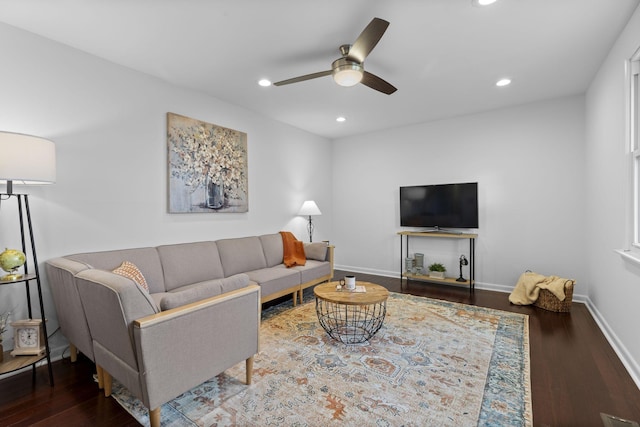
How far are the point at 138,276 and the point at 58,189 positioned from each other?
100cm

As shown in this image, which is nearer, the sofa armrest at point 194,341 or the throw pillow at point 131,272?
the sofa armrest at point 194,341

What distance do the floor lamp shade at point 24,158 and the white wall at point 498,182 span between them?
444cm

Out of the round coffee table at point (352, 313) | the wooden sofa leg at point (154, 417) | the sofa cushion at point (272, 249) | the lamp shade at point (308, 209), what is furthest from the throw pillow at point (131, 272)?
the lamp shade at point (308, 209)

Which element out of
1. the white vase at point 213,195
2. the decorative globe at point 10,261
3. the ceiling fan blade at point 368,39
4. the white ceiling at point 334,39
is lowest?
the decorative globe at point 10,261

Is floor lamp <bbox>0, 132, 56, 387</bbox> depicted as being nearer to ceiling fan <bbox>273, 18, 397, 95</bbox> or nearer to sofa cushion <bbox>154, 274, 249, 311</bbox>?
sofa cushion <bbox>154, 274, 249, 311</bbox>

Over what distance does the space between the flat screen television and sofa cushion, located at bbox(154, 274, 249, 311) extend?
3.50m

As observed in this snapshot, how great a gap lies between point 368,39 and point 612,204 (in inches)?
102

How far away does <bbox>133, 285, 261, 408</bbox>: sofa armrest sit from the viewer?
152 cm

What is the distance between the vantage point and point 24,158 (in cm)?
192

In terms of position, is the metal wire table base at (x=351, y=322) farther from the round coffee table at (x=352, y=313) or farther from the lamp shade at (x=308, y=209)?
the lamp shade at (x=308, y=209)

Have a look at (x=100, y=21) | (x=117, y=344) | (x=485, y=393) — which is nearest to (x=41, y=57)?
(x=100, y=21)

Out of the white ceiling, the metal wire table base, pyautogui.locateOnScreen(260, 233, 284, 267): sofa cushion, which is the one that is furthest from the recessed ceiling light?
pyautogui.locateOnScreen(260, 233, 284, 267): sofa cushion

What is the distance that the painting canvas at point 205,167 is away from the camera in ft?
11.0

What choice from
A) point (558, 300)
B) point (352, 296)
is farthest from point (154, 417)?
point (558, 300)
